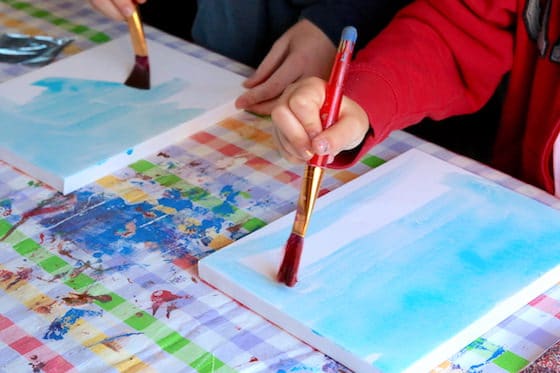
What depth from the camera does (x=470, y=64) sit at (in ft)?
3.94

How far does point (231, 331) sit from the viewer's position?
0.81 metres

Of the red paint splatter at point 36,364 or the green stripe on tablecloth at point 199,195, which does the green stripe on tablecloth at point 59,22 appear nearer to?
the green stripe on tablecloth at point 199,195

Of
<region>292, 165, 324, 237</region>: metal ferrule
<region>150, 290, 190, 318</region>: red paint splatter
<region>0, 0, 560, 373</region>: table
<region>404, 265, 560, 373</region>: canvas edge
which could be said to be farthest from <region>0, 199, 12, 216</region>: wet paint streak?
<region>404, 265, 560, 373</region>: canvas edge

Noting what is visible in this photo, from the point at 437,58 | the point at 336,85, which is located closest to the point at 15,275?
the point at 336,85

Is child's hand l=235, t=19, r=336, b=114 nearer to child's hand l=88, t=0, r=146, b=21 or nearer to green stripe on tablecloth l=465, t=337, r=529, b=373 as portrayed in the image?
child's hand l=88, t=0, r=146, b=21

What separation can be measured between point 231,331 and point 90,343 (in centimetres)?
12

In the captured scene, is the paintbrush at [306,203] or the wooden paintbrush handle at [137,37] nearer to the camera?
the paintbrush at [306,203]

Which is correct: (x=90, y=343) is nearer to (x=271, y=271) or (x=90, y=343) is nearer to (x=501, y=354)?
(x=271, y=271)

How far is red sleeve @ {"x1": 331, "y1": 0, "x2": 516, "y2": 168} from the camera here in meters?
1.10

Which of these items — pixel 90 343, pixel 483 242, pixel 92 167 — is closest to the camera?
pixel 90 343

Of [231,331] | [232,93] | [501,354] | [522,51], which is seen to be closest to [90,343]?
[231,331]

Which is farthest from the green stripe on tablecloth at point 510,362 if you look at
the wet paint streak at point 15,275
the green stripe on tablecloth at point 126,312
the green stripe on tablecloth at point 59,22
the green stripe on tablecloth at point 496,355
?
the green stripe on tablecloth at point 59,22

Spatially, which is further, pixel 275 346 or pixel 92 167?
pixel 92 167

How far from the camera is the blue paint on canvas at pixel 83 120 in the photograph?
105cm
